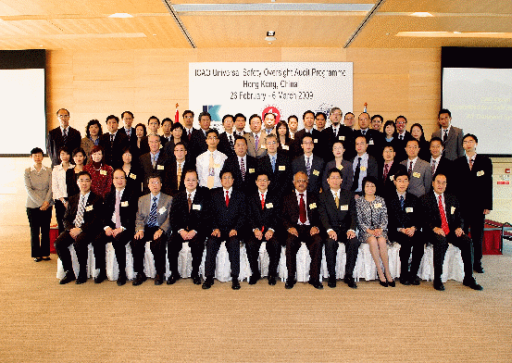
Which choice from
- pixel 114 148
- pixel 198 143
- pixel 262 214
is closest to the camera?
pixel 262 214

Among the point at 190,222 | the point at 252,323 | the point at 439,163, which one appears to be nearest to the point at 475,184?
the point at 439,163

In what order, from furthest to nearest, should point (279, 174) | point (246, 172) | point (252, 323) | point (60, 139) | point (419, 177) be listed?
point (60, 139) → point (246, 172) → point (279, 174) → point (419, 177) → point (252, 323)

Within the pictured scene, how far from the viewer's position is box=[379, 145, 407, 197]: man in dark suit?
4.49 m

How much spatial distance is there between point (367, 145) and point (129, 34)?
4416 mm

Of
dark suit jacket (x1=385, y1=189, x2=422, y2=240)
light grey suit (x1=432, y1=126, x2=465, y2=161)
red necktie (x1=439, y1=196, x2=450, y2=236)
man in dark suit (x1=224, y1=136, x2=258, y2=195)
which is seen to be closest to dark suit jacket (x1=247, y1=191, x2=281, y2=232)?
man in dark suit (x1=224, y1=136, x2=258, y2=195)

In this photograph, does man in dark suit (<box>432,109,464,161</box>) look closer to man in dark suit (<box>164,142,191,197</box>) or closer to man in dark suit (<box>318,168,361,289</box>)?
man in dark suit (<box>318,168,361,289</box>)

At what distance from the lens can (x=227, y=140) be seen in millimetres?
5145

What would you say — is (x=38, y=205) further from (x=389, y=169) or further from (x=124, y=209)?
(x=389, y=169)

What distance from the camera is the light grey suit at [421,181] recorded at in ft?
14.7

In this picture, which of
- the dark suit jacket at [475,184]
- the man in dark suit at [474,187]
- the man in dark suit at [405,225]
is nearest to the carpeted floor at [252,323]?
the man in dark suit at [405,225]

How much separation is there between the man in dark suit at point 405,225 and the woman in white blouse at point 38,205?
479cm

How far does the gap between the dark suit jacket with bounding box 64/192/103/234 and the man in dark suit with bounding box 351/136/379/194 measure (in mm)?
3300

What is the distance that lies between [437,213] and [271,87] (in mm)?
3986

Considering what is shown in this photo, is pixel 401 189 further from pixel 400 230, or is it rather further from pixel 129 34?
pixel 129 34
